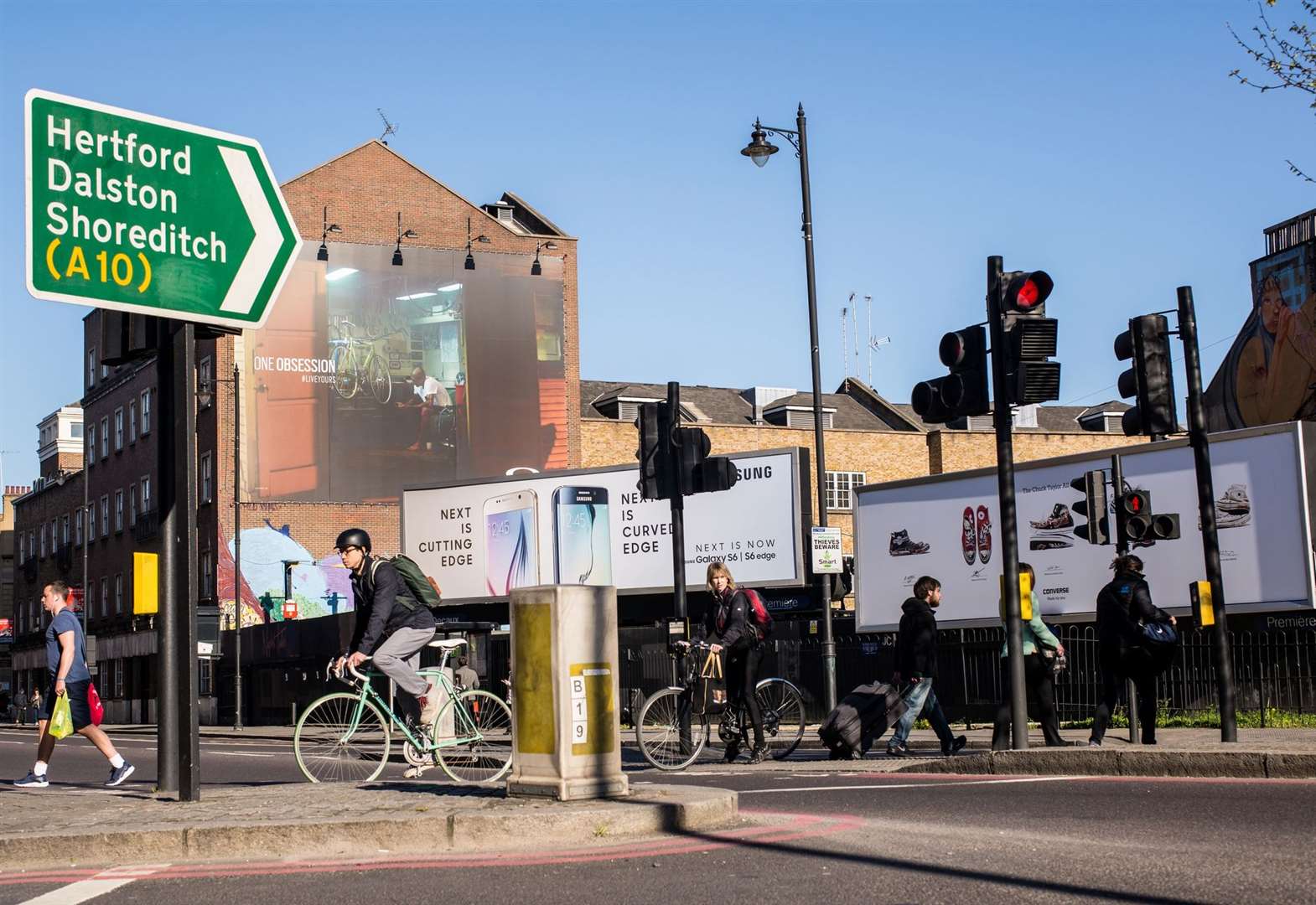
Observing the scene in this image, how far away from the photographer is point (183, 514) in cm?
905

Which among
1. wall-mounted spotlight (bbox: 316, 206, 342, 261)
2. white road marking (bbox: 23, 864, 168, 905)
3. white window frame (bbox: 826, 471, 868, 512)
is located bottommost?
white road marking (bbox: 23, 864, 168, 905)

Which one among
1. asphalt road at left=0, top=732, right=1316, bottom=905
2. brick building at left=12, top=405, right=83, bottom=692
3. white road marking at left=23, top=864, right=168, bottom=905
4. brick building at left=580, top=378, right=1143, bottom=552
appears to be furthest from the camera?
brick building at left=12, top=405, right=83, bottom=692

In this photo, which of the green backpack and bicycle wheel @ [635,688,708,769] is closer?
the green backpack

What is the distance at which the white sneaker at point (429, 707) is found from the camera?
36.0ft

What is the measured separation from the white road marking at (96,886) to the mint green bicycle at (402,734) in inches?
147

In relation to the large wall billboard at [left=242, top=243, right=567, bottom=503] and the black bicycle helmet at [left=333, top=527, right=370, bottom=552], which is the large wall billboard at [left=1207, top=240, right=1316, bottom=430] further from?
the black bicycle helmet at [left=333, top=527, right=370, bottom=552]

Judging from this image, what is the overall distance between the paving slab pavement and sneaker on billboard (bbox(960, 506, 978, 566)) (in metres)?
16.0

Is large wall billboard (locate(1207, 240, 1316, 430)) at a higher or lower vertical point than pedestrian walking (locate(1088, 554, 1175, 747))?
higher

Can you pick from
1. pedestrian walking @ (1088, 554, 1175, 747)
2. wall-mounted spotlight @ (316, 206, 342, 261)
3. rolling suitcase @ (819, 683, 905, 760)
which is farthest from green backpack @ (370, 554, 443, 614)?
wall-mounted spotlight @ (316, 206, 342, 261)

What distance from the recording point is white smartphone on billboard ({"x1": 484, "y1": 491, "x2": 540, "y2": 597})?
38.6 metres

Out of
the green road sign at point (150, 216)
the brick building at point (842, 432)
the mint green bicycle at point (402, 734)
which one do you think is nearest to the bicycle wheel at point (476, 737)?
the mint green bicycle at point (402, 734)

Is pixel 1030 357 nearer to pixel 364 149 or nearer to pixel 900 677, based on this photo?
pixel 900 677

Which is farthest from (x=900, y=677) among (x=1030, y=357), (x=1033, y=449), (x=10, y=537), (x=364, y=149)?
(x=10, y=537)

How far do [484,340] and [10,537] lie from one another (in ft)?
193
